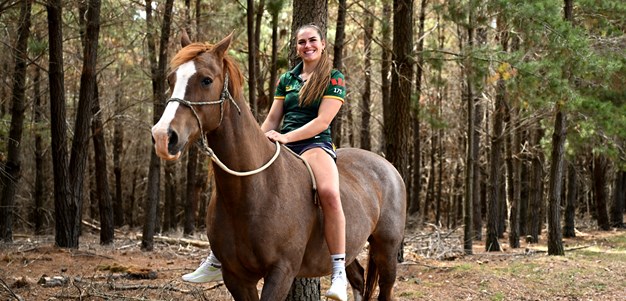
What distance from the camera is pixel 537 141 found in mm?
20688

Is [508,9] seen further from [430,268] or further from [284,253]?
[284,253]

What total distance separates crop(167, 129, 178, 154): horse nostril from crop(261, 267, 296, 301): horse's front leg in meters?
1.17

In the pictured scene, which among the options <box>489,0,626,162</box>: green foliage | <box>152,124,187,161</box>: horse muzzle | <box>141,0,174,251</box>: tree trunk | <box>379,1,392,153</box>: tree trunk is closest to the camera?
<box>152,124,187,161</box>: horse muzzle

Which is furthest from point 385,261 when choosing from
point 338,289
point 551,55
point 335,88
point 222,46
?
point 551,55

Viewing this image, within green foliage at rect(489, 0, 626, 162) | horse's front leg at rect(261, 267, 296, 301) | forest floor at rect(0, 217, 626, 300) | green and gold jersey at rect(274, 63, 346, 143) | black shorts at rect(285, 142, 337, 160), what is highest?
green foliage at rect(489, 0, 626, 162)

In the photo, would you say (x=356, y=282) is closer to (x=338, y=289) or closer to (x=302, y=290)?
(x=302, y=290)

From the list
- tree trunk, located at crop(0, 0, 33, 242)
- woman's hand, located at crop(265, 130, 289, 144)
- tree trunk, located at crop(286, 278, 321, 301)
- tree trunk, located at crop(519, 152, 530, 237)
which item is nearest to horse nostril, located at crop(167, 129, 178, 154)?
woman's hand, located at crop(265, 130, 289, 144)

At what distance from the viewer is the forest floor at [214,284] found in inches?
272


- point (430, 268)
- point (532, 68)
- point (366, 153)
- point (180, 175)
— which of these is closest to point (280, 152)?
point (366, 153)

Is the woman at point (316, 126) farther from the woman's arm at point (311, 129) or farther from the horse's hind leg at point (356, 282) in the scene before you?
the horse's hind leg at point (356, 282)

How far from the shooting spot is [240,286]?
418 centimetres

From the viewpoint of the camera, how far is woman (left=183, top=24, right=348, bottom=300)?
4.41 metres

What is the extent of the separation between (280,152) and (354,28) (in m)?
17.8

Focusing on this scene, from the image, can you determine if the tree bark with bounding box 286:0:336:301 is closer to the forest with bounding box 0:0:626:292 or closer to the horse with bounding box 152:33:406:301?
the forest with bounding box 0:0:626:292
